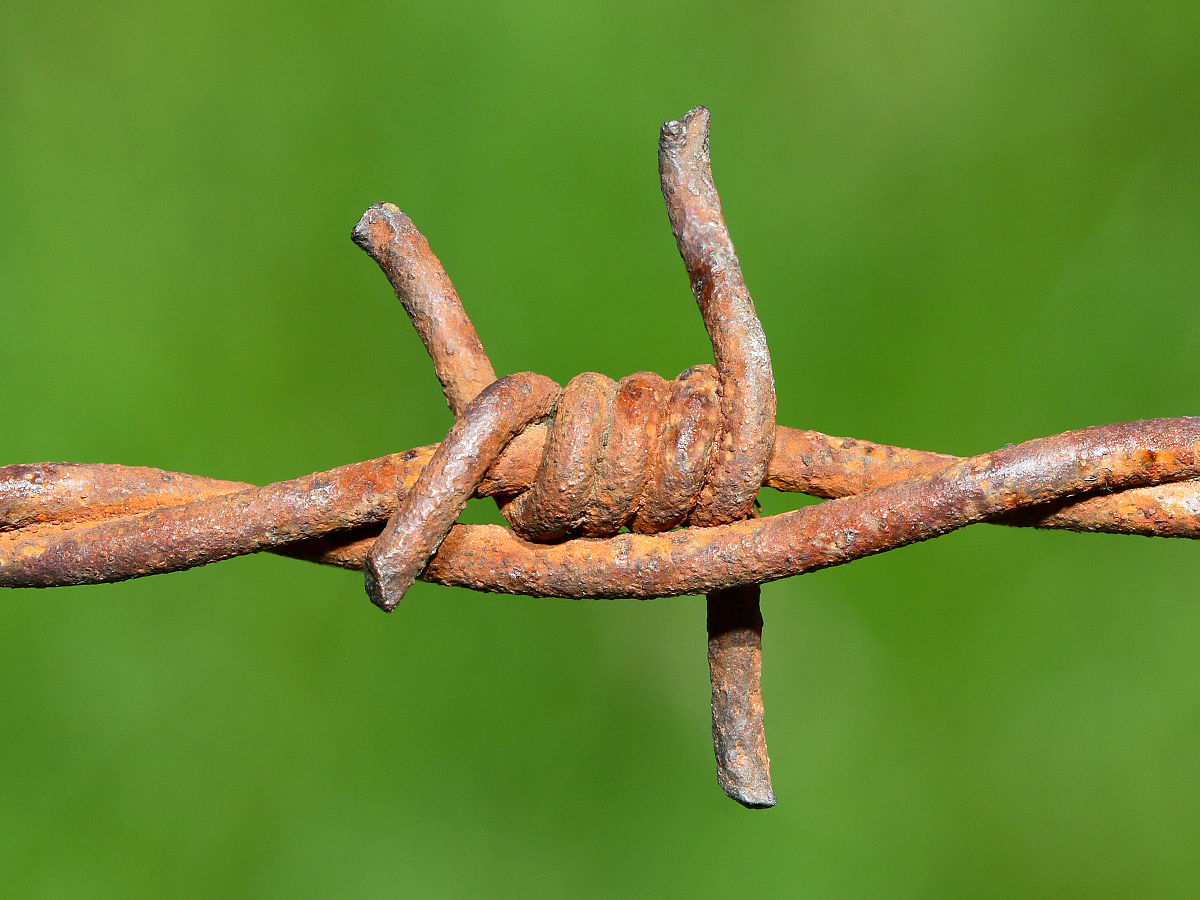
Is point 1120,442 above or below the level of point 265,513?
above

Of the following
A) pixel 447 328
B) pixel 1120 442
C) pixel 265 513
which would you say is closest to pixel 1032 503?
pixel 1120 442

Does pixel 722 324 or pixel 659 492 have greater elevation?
pixel 722 324

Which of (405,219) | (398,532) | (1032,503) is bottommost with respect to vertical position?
(398,532)

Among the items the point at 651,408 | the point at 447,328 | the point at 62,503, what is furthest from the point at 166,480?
the point at 651,408

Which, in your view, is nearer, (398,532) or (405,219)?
(398,532)

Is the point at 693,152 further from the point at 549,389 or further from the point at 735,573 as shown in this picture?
the point at 735,573

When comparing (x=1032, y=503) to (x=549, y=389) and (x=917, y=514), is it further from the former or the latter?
(x=549, y=389)
